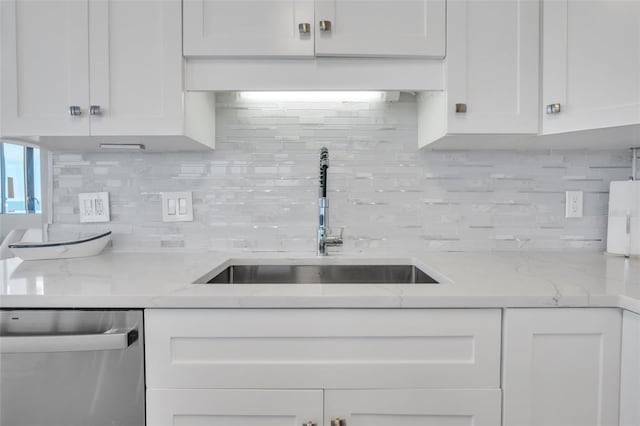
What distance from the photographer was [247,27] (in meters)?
1.27

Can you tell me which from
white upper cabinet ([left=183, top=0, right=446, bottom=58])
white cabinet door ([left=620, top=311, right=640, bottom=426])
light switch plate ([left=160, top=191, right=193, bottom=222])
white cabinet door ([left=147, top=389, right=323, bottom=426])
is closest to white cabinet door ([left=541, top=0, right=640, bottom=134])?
white upper cabinet ([left=183, top=0, right=446, bottom=58])

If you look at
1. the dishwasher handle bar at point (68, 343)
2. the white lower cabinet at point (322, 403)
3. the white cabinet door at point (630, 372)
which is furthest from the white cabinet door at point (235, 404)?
the white cabinet door at point (630, 372)

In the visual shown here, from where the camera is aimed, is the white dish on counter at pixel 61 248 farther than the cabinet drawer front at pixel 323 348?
Yes

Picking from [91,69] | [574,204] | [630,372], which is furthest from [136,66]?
[574,204]

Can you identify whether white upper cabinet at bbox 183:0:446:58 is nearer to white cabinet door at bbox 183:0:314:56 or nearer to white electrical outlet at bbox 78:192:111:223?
white cabinet door at bbox 183:0:314:56

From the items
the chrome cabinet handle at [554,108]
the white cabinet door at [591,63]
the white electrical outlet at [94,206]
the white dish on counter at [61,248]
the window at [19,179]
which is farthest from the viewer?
the window at [19,179]

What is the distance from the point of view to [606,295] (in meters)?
0.97

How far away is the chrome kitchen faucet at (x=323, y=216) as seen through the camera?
153 cm

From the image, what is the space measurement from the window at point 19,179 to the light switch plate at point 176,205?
6.93 ft

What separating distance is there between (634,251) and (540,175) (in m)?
0.45

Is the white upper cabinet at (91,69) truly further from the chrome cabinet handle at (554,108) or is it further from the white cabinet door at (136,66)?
the chrome cabinet handle at (554,108)

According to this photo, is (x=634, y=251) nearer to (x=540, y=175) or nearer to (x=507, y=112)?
(x=540, y=175)

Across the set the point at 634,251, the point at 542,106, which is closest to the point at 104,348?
the point at 542,106

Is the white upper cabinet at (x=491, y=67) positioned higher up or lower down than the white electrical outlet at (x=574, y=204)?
higher up
